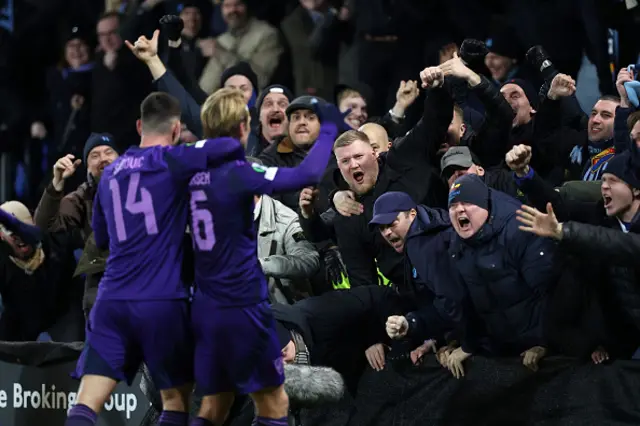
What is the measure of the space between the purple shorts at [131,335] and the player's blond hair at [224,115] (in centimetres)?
92

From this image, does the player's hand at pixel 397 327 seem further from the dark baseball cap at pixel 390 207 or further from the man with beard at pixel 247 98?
the man with beard at pixel 247 98

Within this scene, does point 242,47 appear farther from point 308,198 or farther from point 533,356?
point 533,356

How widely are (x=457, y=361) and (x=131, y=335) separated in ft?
6.13

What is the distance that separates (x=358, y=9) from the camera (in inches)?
444

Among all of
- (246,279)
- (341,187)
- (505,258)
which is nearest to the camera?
(246,279)

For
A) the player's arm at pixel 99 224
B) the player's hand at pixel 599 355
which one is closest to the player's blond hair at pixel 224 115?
the player's arm at pixel 99 224

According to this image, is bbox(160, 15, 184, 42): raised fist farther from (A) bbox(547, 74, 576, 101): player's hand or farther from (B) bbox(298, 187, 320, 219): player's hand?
(A) bbox(547, 74, 576, 101): player's hand

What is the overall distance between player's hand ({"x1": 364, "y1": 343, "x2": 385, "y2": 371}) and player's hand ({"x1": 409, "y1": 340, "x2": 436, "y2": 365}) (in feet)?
0.62

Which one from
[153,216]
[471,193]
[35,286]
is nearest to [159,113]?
[153,216]

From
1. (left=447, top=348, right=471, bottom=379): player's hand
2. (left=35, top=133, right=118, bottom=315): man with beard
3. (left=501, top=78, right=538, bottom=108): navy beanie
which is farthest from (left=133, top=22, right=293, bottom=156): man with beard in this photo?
(left=447, top=348, right=471, bottom=379): player's hand

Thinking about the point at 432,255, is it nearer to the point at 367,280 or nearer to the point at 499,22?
the point at 367,280

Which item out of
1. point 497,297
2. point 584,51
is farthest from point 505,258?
point 584,51

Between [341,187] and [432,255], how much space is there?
5.80 ft

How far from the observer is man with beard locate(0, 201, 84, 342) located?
9.77m
